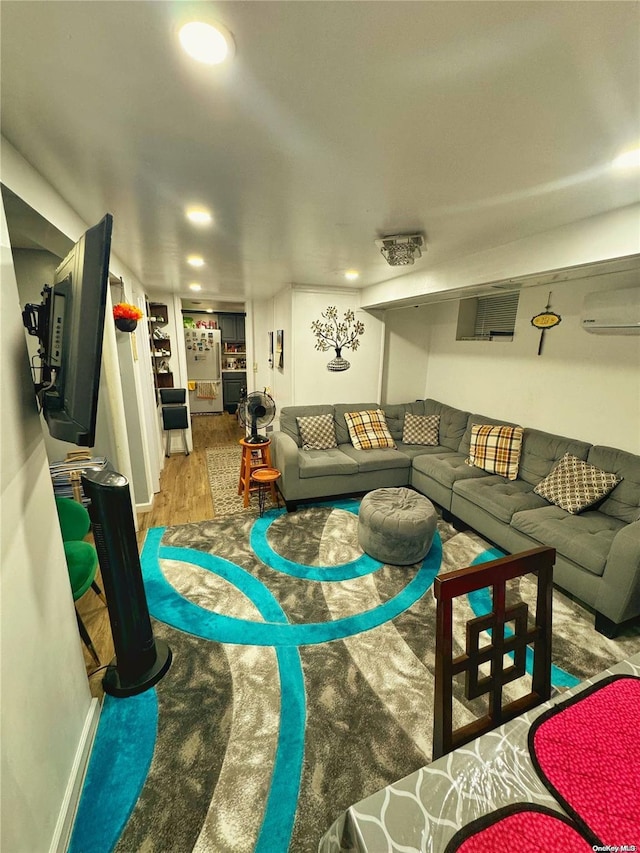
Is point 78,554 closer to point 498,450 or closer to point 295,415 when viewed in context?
point 295,415

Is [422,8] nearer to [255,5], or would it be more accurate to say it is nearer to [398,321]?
[255,5]

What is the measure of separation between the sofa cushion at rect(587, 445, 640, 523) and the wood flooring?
10.9 ft

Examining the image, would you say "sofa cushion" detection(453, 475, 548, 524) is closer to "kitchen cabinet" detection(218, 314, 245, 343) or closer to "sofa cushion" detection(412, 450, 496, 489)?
"sofa cushion" detection(412, 450, 496, 489)

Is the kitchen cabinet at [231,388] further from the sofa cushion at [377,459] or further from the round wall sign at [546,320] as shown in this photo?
the round wall sign at [546,320]

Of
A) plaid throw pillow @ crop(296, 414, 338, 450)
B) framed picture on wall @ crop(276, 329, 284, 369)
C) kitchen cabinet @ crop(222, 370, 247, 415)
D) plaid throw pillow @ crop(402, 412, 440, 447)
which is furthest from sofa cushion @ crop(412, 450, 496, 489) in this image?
kitchen cabinet @ crop(222, 370, 247, 415)

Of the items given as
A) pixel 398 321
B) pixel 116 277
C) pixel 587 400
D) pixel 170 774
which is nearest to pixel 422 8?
pixel 170 774

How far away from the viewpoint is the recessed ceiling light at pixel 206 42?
29.3 inches

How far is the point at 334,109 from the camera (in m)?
1.02

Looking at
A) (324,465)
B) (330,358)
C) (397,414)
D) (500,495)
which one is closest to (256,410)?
(324,465)

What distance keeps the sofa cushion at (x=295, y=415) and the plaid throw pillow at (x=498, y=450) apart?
5.51ft

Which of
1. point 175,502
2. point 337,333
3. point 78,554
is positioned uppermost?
point 337,333

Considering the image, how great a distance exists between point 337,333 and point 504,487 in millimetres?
2548

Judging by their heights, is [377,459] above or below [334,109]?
below

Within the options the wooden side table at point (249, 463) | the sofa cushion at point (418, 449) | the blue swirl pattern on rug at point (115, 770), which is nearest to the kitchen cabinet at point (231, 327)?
the wooden side table at point (249, 463)
